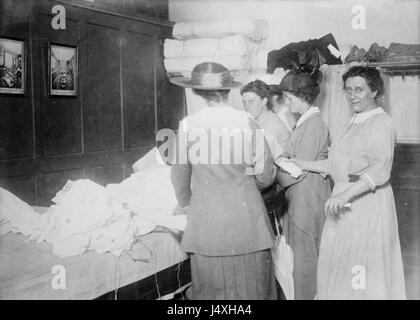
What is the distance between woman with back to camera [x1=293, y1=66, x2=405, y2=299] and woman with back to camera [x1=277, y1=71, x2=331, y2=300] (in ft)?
0.79

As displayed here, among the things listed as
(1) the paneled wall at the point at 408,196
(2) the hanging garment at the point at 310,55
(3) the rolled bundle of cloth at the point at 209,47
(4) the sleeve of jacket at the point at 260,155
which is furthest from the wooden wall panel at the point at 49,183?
(1) the paneled wall at the point at 408,196

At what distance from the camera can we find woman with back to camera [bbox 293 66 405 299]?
7.55ft

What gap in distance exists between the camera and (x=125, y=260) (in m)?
2.29

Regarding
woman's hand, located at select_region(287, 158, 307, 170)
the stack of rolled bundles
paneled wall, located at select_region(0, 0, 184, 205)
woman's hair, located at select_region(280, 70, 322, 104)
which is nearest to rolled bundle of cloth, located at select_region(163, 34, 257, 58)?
the stack of rolled bundles

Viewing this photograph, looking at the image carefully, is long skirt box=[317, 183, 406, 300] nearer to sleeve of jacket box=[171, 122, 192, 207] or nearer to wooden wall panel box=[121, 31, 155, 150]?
sleeve of jacket box=[171, 122, 192, 207]

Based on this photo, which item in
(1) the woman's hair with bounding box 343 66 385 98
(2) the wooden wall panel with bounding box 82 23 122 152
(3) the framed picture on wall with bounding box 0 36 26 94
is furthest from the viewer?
(2) the wooden wall panel with bounding box 82 23 122 152

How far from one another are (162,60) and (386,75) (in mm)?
2856

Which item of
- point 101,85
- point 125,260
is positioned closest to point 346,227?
point 125,260

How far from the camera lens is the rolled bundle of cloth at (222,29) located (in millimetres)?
4816

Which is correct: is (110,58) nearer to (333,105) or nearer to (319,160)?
(333,105)

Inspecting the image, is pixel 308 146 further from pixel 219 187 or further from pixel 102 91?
pixel 102 91

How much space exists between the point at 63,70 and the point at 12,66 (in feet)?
1.93

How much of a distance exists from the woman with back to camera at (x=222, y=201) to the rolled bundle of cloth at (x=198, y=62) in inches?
110
